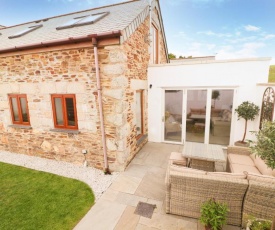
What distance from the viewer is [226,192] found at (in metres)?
2.96

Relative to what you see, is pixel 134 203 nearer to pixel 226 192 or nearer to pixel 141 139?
pixel 226 192

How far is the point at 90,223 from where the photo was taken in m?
3.22

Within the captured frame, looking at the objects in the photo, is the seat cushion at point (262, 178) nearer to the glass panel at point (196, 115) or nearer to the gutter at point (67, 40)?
the glass panel at point (196, 115)

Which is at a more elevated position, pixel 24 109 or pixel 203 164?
pixel 24 109

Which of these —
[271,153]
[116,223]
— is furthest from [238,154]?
[116,223]

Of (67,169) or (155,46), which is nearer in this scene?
(67,169)

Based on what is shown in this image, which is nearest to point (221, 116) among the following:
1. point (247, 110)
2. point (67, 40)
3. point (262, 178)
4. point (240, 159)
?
point (247, 110)

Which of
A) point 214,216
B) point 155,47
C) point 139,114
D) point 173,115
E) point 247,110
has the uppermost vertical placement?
point 155,47

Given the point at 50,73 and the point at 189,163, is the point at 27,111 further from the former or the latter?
the point at 189,163

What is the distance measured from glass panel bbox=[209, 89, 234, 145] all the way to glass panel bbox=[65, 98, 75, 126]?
5.45 m

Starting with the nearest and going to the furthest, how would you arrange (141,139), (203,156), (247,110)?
(203,156) → (247,110) → (141,139)

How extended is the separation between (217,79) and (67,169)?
6544mm

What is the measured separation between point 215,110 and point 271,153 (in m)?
Result: 4.51

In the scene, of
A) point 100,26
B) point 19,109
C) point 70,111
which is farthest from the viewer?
point 19,109
